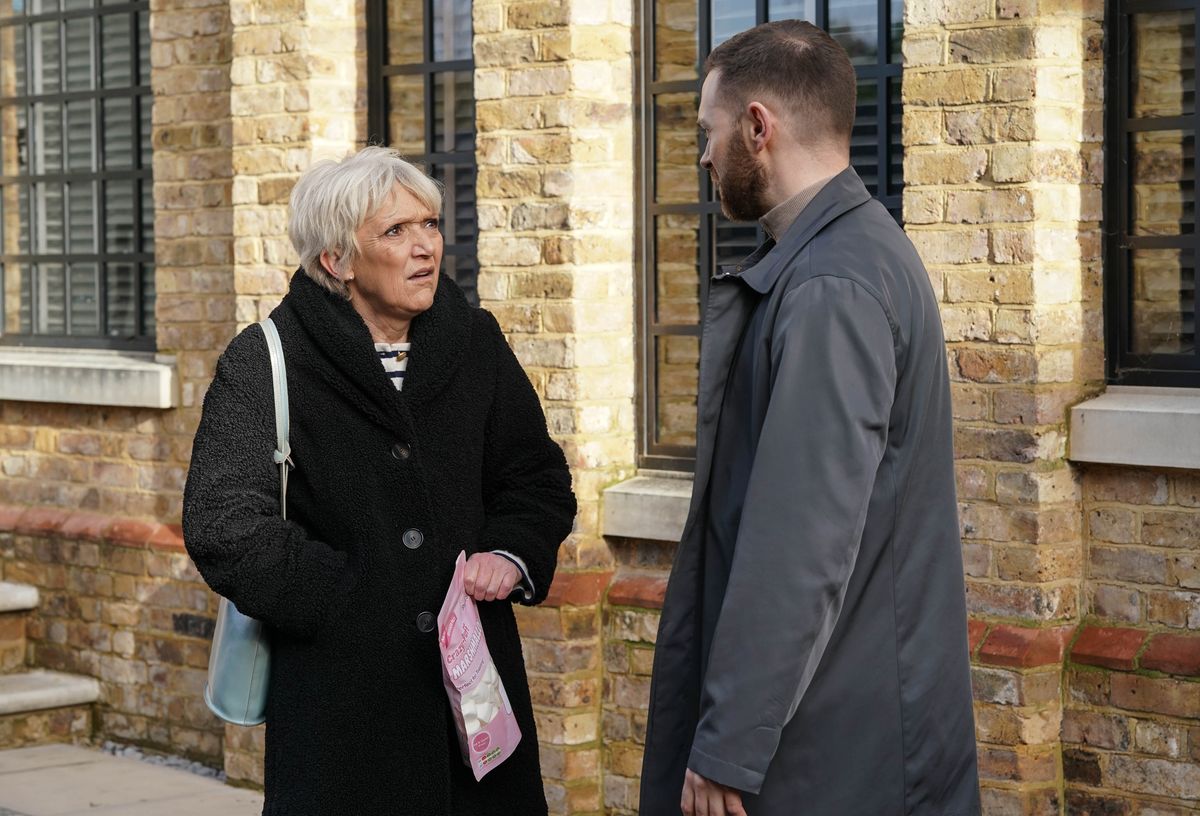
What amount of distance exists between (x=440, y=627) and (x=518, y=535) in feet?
1.15

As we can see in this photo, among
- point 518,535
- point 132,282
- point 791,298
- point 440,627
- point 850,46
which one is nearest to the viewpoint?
point 791,298

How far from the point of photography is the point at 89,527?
7.51 m

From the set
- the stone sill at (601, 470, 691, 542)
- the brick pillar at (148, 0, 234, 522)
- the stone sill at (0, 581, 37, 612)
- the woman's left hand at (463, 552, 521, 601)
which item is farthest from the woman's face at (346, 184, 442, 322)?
the stone sill at (0, 581, 37, 612)

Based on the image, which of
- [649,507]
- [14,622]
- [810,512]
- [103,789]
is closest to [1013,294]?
[649,507]

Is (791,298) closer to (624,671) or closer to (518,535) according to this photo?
(518,535)

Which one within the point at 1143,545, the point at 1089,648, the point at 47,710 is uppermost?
the point at 1143,545

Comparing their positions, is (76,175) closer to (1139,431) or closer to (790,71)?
(1139,431)

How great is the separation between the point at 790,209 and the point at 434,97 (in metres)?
3.83

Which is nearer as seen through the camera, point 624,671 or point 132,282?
point 624,671

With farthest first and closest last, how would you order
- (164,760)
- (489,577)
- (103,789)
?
1. (164,760)
2. (103,789)
3. (489,577)

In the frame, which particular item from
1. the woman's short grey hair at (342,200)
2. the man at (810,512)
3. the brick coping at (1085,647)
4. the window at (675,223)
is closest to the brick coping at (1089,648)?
the brick coping at (1085,647)

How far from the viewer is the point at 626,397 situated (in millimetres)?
5957

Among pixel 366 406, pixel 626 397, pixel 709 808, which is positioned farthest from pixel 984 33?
pixel 709 808

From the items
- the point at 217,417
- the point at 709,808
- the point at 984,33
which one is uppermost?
the point at 984,33
